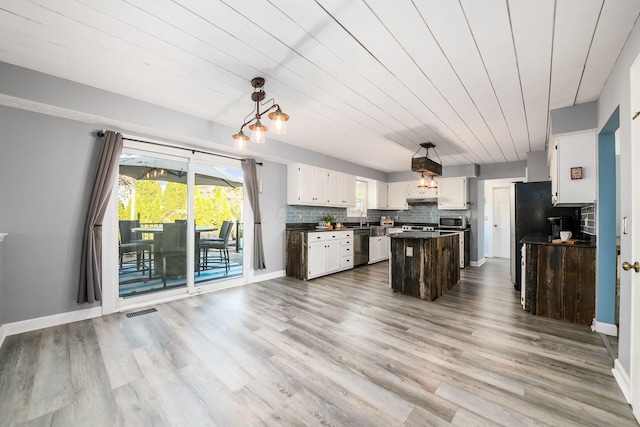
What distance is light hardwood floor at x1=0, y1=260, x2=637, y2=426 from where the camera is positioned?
156 centimetres

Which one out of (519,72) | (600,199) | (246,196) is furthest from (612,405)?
(246,196)

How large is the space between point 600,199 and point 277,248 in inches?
174

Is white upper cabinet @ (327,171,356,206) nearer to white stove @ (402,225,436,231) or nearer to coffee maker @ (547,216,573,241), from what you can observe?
white stove @ (402,225,436,231)

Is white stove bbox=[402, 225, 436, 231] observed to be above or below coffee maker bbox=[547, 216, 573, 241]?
below

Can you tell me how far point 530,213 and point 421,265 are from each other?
2.11 m

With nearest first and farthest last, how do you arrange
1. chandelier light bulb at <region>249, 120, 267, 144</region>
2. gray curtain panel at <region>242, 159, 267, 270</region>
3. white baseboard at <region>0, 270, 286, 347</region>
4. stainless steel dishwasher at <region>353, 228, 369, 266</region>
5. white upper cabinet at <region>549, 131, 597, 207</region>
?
1. chandelier light bulb at <region>249, 120, 267, 144</region>
2. white baseboard at <region>0, 270, 286, 347</region>
3. white upper cabinet at <region>549, 131, 597, 207</region>
4. gray curtain panel at <region>242, 159, 267, 270</region>
5. stainless steel dishwasher at <region>353, 228, 369, 266</region>

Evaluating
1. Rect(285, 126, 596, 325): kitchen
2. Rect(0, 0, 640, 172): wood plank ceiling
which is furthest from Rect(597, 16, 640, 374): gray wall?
Rect(285, 126, 596, 325): kitchen

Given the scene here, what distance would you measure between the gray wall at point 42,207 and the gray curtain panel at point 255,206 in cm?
201

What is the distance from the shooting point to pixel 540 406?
1.62 metres

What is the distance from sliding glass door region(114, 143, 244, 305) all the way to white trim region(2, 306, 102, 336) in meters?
0.31

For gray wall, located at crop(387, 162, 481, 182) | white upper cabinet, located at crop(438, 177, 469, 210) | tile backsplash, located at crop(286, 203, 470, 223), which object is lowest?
tile backsplash, located at crop(286, 203, 470, 223)

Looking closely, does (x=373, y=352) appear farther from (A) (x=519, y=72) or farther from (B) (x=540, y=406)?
(A) (x=519, y=72)

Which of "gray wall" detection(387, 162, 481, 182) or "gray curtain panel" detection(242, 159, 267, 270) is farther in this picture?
"gray wall" detection(387, 162, 481, 182)

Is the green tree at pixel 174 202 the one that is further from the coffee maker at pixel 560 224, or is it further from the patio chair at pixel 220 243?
the coffee maker at pixel 560 224
